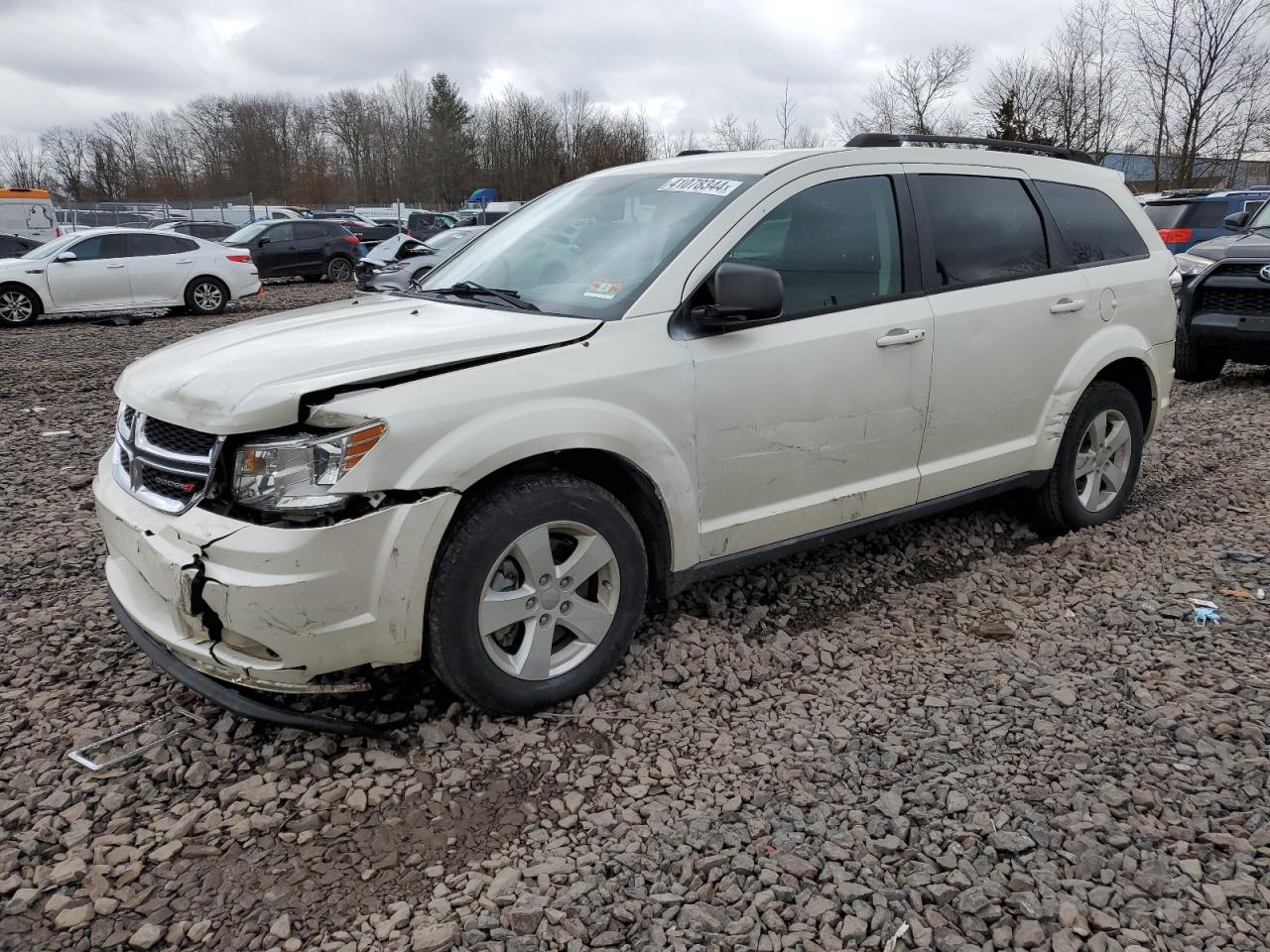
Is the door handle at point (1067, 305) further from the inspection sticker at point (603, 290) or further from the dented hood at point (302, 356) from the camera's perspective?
the dented hood at point (302, 356)

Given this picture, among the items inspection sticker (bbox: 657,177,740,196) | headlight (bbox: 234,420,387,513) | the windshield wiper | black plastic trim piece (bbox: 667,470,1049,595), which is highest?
inspection sticker (bbox: 657,177,740,196)

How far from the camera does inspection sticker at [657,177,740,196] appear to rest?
141 inches

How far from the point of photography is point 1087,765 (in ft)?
9.37

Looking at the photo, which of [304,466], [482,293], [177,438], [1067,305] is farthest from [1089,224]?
[177,438]

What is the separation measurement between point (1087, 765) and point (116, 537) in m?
3.11

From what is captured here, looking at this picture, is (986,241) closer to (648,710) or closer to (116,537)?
(648,710)


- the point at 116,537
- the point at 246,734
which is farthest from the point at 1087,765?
the point at 116,537

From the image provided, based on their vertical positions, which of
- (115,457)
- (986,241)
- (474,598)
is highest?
(986,241)

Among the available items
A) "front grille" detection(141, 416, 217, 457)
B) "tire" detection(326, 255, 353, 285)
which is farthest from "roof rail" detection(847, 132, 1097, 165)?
"tire" detection(326, 255, 353, 285)

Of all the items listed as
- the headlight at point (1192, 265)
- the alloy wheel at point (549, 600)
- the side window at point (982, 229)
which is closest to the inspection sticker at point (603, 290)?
the alloy wheel at point (549, 600)

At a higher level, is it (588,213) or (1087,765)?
(588,213)

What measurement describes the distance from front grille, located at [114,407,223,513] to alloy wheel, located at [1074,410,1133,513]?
3915 millimetres

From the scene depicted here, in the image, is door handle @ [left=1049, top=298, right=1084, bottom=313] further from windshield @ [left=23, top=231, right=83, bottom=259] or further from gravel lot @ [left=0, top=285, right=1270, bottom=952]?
windshield @ [left=23, top=231, right=83, bottom=259]

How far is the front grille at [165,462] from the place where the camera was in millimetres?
2834
